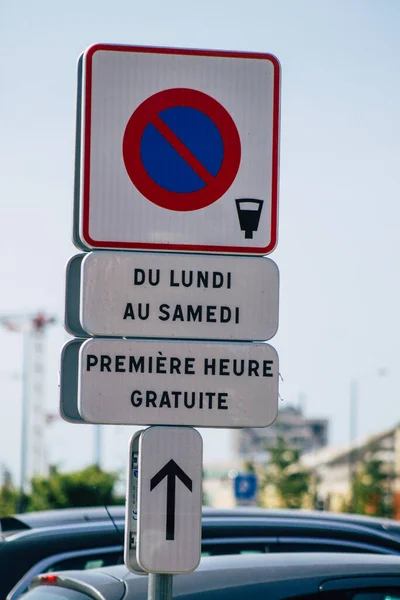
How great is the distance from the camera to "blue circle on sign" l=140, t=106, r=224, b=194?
138 inches

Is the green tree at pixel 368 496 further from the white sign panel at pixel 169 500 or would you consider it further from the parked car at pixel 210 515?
the white sign panel at pixel 169 500

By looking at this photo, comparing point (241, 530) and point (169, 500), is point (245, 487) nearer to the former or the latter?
point (241, 530)

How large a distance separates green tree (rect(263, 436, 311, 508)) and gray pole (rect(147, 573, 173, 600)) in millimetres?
43865

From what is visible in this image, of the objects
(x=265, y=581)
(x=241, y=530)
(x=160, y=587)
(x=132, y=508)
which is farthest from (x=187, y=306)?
(x=241, y=530)

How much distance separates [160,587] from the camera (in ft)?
10.7

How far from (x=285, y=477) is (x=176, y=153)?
4631 cm

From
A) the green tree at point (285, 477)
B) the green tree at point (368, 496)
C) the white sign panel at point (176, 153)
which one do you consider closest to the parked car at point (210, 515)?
the white sign panel at point (176, 153)

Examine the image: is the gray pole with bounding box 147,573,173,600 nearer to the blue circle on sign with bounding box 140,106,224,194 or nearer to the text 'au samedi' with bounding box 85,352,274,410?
the text 'au samedi' with bounding box 85,352,274,410

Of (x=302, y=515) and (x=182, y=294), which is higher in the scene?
(x=182, y=294)

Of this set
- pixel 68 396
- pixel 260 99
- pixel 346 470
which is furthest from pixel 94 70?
pixel 346 470

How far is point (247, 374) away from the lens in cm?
340

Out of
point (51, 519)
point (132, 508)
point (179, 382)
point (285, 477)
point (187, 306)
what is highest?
point (187, 306)

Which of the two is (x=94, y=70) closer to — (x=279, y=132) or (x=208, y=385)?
(x=279, y=132)

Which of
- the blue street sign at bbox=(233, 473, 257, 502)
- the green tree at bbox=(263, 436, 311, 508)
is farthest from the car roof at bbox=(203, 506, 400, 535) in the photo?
the green tree at bbox=(263, 436, 311, 508)
